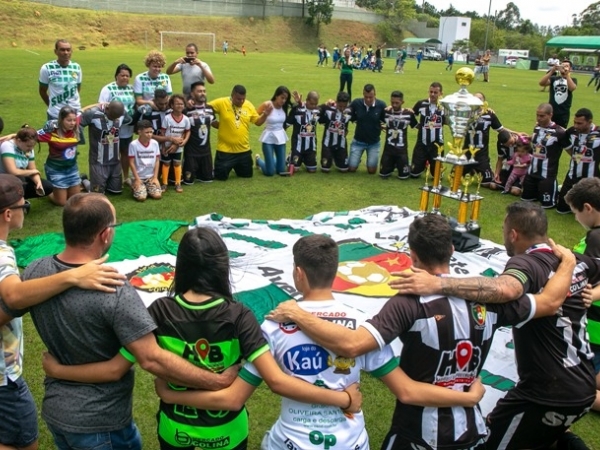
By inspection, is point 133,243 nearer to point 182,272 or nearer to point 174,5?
point 182,272

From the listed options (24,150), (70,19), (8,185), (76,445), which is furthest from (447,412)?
(70,19)

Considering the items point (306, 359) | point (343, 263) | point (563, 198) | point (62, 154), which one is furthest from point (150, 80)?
point (306, 359)

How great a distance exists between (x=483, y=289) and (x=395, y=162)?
8.43 m

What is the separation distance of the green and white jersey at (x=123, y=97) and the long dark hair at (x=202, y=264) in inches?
285

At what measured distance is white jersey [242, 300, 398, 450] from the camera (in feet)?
8.68

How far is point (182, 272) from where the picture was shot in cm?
264

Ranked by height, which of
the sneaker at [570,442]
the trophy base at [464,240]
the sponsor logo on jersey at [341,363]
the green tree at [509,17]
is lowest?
the sneaker at [570,442]

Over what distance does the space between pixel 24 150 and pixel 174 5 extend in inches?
2353

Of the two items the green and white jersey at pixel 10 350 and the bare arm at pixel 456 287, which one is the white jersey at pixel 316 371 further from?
the green and white jersey at pixel 10 350

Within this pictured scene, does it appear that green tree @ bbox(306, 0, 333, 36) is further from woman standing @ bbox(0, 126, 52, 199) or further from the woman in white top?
woman standing @ bbox(0, 126, 52, 199)

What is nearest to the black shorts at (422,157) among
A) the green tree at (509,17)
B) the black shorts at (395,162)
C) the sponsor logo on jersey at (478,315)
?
the black shorts at (395,162)

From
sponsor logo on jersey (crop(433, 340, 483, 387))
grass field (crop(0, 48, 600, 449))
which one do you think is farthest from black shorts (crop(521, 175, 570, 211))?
sponsor logo on jersey (crop(433, 340, 483, 387))

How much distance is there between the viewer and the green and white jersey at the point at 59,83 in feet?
30.5

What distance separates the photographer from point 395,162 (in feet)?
36.4
